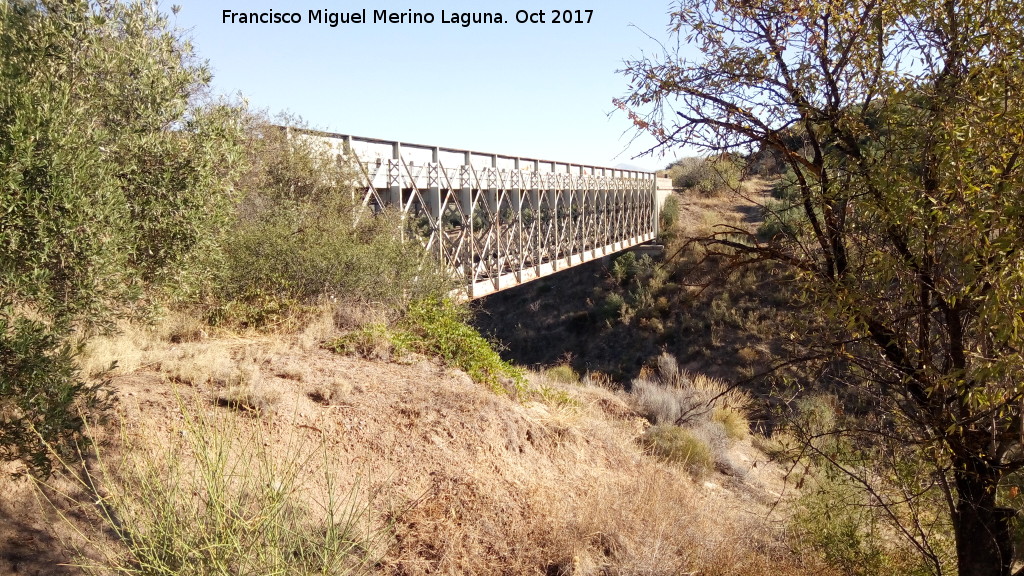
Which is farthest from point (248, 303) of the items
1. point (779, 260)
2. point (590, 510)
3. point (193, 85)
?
point (779, 260)

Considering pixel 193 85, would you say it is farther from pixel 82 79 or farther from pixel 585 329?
pixel 585 329

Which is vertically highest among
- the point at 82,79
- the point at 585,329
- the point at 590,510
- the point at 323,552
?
the point at 82,79

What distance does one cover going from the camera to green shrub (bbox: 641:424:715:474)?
9.08 meters

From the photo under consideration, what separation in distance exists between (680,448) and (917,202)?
6157mm

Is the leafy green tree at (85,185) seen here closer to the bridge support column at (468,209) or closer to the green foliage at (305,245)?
the green foliage at (305,245)

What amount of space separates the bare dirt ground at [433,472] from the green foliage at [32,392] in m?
0.32

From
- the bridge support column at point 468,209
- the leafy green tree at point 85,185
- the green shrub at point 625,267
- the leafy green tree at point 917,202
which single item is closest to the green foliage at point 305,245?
the leafy green tree at point 85,185

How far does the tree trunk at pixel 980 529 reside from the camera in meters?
4.27

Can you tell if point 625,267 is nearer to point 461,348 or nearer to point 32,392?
point 461,348

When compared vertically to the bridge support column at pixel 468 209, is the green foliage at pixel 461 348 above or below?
below

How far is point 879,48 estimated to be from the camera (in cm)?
450

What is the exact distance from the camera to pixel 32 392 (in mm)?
4504

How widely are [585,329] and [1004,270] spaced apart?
29570 mm

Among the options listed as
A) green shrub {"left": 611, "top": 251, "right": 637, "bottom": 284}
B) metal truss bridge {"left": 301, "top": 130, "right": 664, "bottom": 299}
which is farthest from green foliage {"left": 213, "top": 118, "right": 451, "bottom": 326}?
green shrub {"left": 611, "top": 251, "right": 637, "bottom": 284}
